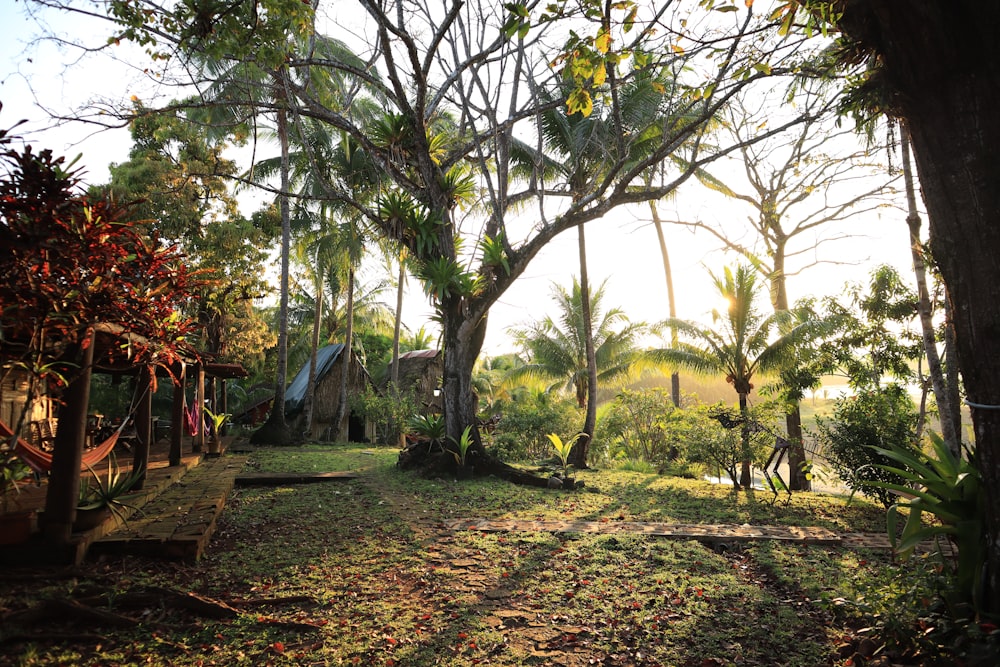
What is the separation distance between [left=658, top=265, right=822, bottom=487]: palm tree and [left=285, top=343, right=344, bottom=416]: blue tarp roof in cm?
1263

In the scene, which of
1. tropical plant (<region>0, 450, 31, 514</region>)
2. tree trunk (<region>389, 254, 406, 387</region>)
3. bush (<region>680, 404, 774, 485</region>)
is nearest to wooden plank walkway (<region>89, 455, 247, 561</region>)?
tropical plant (<region>0, 450, 31, 514</region>)

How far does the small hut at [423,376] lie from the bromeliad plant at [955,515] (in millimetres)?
20016

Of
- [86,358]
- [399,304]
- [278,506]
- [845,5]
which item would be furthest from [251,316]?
[845,5]

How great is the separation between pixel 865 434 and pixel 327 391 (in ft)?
58.3

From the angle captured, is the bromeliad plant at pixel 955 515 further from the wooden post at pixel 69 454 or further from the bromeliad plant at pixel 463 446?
the bromeliad plant at pixel 463 446

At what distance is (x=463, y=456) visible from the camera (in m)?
10.0

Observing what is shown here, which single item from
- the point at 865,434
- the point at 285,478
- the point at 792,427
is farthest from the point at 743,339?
the point at 285,478

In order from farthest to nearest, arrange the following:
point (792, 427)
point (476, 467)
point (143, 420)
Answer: point (792, 427)
point (476, 467)
point (143, 420)

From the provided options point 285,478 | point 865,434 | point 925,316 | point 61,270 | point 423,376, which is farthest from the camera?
point 423,376

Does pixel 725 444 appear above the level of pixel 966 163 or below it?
below

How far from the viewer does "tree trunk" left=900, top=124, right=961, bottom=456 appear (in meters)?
7.09

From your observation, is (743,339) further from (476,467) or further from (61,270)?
(61,270)

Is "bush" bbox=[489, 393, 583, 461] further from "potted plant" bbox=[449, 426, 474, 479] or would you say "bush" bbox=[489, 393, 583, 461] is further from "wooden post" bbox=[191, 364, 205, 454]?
"wooden post" bbox=[191, 364, 205, 454]

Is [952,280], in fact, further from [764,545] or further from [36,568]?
[36,568]
